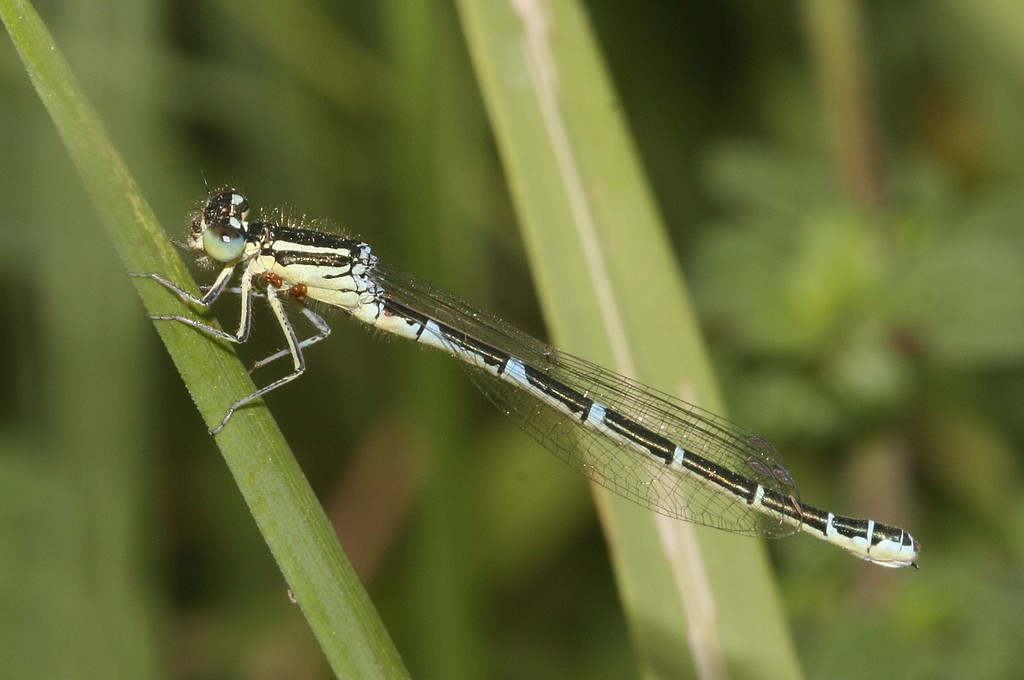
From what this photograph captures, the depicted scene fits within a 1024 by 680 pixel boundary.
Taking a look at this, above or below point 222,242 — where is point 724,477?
above

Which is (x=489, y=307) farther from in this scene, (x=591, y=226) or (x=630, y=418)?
(x=591, y=226)

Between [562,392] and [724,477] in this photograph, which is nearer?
[724,477]

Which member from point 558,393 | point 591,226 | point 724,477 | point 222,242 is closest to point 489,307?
point 558,393

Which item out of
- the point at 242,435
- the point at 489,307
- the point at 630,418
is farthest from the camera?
the point at 489,307

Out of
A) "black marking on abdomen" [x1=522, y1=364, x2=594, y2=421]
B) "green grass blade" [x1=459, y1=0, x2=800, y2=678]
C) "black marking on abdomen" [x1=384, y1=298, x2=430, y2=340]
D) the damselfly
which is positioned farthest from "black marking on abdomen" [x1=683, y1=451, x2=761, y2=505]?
"black marking on abdomen" [x1=384, y1=298, x2=430, y2=340]

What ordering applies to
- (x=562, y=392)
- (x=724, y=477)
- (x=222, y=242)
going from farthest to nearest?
1. (x=562, y=392)
2. (x=724, y=477)
3. (x=222, y=242)

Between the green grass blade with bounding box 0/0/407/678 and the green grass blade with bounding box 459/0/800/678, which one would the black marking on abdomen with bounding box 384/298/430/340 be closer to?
the green grass blade with bounding box 459/0/800/678

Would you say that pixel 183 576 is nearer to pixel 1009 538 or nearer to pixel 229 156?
pixel 229 156
